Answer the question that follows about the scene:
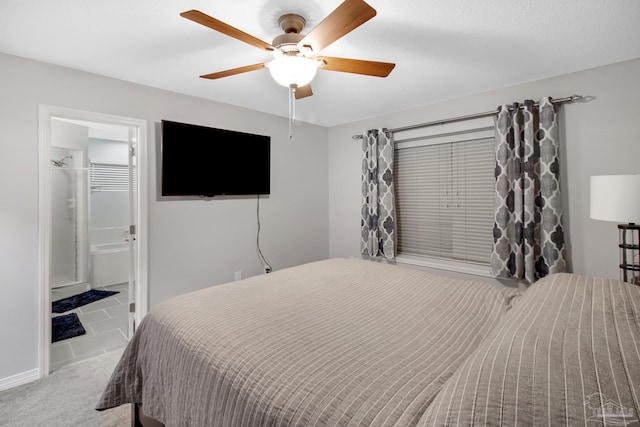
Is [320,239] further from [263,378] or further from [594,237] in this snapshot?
[263,378]

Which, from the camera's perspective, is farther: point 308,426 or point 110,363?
point 110,363

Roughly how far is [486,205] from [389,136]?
1313mm

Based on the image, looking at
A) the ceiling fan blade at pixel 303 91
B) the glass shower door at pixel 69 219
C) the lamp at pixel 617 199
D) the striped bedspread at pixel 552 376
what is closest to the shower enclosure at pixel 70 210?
the glass shower door at pixel 69 219

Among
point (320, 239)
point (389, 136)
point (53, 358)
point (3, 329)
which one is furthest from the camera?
point (320, 239)

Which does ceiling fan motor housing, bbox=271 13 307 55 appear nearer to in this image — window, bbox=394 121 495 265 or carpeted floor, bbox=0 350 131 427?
window, bbox=394 121 495 265

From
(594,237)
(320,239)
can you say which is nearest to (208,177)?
(320,239)

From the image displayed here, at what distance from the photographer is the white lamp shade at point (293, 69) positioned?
163 cm

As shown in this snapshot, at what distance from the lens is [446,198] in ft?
10.9

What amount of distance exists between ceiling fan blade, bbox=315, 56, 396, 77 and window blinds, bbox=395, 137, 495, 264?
1.81 metres

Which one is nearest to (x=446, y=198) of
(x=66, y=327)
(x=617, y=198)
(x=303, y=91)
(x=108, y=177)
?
(x=617, y=198)

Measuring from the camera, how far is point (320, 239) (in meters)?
4.20

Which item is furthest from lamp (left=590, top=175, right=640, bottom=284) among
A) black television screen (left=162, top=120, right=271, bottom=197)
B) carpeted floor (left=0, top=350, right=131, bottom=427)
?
carpeted floor (left=0, top=350, right=131, bottom=427)

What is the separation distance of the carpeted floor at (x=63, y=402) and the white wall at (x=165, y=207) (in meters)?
0.20

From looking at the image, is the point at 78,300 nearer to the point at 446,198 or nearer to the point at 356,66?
the point at 356,66
